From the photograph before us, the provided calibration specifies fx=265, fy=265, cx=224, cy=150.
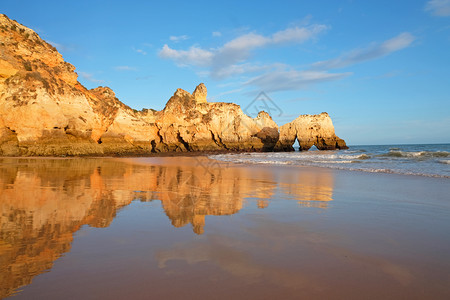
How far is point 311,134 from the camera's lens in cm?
4741

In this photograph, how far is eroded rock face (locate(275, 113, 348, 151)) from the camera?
153 feet

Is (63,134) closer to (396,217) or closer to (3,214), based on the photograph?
(3,214)

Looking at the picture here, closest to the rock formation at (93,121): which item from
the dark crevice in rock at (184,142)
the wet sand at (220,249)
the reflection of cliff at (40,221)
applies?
the dark crevice in rock at (184,142)

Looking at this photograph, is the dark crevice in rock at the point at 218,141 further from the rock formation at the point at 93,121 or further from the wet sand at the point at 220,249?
the wet sand at the point at 220,249

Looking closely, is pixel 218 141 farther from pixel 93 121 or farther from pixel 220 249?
pixel 220 249

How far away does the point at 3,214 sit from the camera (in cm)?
385

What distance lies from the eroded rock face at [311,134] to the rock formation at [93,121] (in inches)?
6.8

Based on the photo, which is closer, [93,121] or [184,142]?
[93,121]

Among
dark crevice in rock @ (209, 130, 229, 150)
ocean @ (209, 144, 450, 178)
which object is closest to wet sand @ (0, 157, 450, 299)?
ocean @ (209, 144, 450, 178)

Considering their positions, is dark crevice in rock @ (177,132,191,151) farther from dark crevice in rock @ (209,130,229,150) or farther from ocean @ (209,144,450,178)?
ocean @ (209,144,450,178)

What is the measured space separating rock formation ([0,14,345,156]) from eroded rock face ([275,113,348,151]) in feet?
0.56

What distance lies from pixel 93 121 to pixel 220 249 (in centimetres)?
3002

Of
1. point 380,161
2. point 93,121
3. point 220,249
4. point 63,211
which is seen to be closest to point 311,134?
Answer: point 380,161

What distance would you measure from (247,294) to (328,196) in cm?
458
